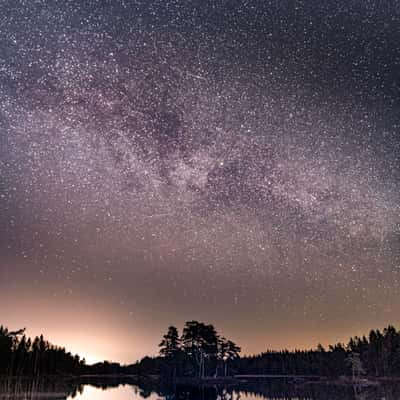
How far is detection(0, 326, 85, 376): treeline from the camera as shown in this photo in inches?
2899

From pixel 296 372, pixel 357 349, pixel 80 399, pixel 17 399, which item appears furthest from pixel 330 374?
pixel 17 399

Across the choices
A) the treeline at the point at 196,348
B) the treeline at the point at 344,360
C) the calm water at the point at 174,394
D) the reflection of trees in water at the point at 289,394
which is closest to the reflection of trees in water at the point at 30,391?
the calm water at the point at 174,394

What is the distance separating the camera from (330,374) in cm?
12412

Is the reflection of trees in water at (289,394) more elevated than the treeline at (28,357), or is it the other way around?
the treeline at (28,357)

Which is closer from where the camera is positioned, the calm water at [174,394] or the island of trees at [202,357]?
the calm water at [174,394]

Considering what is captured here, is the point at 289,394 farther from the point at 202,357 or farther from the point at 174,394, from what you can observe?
the point at 202,357

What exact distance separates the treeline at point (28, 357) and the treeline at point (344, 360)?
72.1 metres

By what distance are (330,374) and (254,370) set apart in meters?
43.4

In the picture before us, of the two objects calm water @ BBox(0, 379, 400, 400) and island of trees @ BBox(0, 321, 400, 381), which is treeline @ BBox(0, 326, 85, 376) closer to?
island of trees @ BBox(0, 321, 400, 381)

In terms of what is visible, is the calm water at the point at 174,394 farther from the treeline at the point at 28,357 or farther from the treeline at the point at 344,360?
the treeline at the point at 344,360

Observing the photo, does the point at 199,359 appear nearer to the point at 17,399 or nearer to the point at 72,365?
the point at 72,365

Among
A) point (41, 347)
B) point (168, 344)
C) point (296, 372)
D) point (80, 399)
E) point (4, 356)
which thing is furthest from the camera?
point (296, 372)

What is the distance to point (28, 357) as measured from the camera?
83.3 meters

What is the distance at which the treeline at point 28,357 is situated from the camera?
242ft
